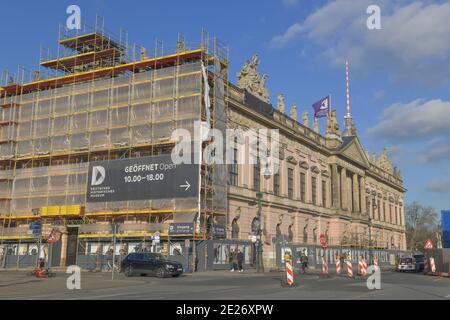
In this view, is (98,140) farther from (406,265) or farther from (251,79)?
(406,265)

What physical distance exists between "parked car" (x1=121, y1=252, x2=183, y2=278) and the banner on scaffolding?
8625 millimetres

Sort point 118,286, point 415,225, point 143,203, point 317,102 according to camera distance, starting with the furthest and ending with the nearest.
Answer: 1. point 415,225
2. point 317,102
3. point 143,203
4. point 118,286

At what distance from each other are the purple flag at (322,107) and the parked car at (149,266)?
120 ft

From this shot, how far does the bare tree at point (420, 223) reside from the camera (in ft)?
439

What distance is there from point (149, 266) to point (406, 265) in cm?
2644

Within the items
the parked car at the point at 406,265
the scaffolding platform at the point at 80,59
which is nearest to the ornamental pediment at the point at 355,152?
the parked car at the point at 406,265

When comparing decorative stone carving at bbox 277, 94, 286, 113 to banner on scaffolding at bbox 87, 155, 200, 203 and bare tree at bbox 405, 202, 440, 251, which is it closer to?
banner on scaffolding at bbox 87, 155, 200, 203

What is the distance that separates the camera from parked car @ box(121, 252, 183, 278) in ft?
99.2

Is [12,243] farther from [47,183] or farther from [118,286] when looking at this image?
[118,286]

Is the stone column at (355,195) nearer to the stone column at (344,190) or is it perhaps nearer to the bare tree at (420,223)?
the stone column at (344,190)

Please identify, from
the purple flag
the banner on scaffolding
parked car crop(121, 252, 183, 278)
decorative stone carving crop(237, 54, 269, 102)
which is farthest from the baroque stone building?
parked car crop(121, 252, 183, 278)
